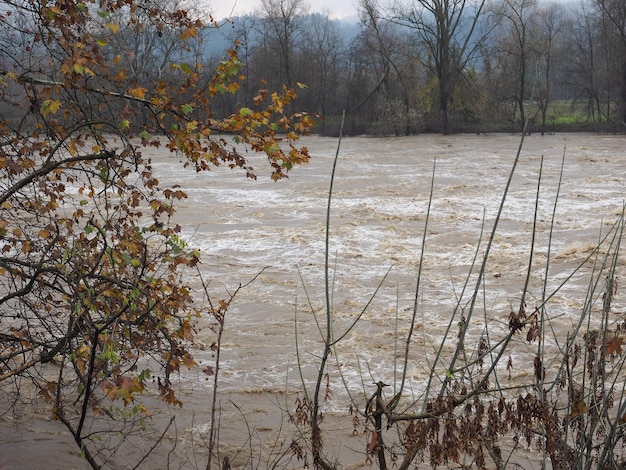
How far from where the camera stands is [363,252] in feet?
48.3

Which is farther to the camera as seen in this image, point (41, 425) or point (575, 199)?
point (575, 199)

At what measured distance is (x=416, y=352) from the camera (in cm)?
945

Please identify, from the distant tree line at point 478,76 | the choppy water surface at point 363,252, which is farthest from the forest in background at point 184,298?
the distant tree line at point 478,76

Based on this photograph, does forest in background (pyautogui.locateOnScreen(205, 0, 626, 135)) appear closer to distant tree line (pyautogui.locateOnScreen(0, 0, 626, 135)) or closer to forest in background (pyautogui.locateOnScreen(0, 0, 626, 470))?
distant tree line (pyautogui.locateOnScreen(0, 0, 626, 135))

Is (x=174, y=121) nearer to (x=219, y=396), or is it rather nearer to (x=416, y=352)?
(x=219, y=396)

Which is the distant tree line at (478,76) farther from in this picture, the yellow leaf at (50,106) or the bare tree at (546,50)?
the yellow leaf at (50,106)

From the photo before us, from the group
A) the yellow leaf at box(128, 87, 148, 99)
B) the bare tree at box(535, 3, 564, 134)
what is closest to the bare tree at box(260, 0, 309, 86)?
the bare tree at box(535, 3, 564, 134)

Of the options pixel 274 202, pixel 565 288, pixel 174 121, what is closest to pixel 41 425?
pixel 174 121

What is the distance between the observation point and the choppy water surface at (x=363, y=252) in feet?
27.9

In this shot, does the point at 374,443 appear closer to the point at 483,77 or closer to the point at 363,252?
the point at 363,252

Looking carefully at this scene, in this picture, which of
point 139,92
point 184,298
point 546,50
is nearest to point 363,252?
point 184,298

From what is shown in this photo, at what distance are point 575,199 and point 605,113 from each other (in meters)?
23.5

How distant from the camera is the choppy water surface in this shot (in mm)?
8508

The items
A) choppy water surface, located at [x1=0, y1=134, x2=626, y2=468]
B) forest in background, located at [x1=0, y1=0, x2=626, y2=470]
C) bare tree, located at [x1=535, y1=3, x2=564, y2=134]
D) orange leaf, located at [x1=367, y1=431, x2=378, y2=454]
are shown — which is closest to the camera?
orange leaf, located at [x1=367, y1=431, x2=378, y2=454]
